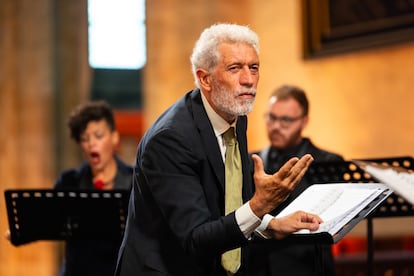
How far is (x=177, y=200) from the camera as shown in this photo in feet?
12.0

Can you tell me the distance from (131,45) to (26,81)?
6003 mm

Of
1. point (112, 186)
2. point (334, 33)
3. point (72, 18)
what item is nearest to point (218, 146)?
point (112, 186)

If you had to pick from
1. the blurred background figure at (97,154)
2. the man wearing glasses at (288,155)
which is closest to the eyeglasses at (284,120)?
the man wearing glasses at (288,155)

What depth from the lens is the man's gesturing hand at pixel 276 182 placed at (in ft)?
11.4

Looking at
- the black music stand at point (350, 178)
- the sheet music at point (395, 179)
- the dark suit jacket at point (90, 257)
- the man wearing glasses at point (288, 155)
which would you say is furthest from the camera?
the dark suit jacket at point (90, 257)

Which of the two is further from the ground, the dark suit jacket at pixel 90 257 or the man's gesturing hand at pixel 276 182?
the man's gesturing hand at pixel 276 182

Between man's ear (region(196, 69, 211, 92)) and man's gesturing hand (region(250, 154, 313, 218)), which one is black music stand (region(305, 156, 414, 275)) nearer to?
man's ear (region(196, 69, 211, 92))

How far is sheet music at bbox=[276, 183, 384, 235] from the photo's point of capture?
3711 millimetres

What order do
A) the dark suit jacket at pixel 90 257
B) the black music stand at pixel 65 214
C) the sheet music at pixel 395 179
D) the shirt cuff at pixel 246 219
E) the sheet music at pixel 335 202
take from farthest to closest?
the dark suit jacket at pixel 90 257 → the black music stand at pixel 65 214 → the sheet music at pixel 335 202 → the shirt cuff at pixel 246 219 → the sheet music at pixel 395 179

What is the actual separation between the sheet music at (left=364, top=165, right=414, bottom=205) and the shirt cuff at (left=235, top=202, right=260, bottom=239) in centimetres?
46

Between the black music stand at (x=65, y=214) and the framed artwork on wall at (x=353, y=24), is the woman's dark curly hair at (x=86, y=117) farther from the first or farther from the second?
the framed artwork on wall at (x=353, y=24)

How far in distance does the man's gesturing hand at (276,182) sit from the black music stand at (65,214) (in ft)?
5.98

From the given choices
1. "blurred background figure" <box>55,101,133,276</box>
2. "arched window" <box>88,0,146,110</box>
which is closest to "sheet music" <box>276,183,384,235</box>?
"blurred background figure" <box>55,101,133,276</box>

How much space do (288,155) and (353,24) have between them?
275cm
